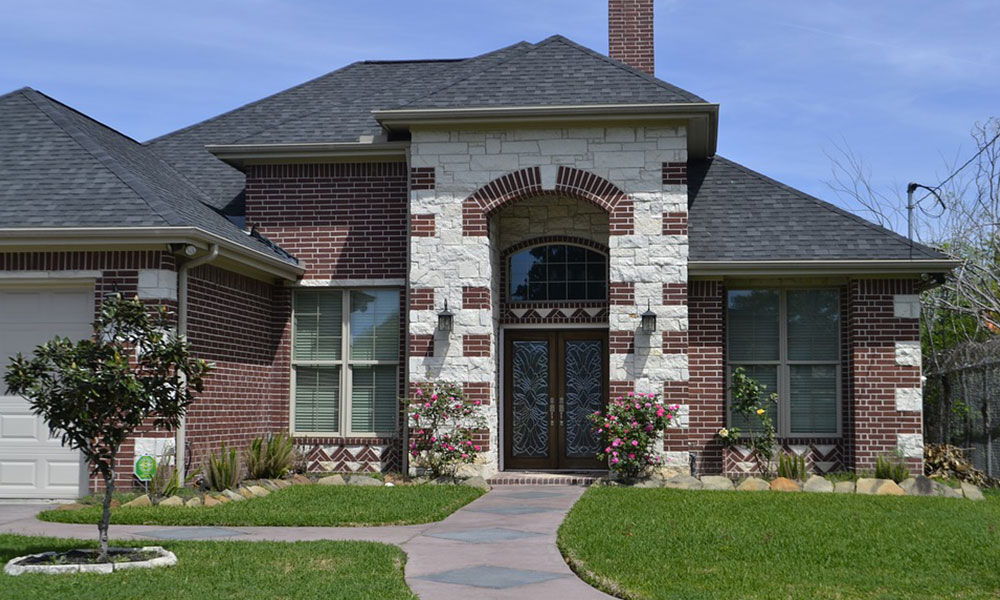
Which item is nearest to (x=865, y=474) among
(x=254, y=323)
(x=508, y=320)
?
(x=508, y=320)

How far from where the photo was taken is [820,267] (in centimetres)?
1477

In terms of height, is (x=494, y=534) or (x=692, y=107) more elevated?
(x=692, y=107)

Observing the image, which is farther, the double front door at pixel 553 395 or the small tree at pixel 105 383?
the double front door at pixel 553 395

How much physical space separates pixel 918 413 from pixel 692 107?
5.33 metres

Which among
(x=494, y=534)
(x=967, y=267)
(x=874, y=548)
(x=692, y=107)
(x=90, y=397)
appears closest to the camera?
(x=90, y=397)

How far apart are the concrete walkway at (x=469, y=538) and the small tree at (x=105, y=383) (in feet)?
5.37

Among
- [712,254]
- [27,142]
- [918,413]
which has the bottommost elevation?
[918,413]

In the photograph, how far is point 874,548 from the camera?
29.0 ft

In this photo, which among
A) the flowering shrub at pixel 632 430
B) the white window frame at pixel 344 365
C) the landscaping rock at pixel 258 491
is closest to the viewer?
the landscaping rock at pixel 258 491

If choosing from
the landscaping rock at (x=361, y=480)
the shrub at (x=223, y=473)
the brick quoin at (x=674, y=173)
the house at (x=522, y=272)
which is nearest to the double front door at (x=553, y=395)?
the house at (x=522, y=272)

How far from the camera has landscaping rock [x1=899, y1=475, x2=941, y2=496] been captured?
1341 centimetres

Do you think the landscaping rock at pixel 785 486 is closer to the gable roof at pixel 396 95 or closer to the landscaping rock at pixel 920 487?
the landscaping rock at pixel 920 487

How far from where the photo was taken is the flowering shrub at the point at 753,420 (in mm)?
14914

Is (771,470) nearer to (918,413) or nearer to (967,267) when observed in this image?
(918,413)
